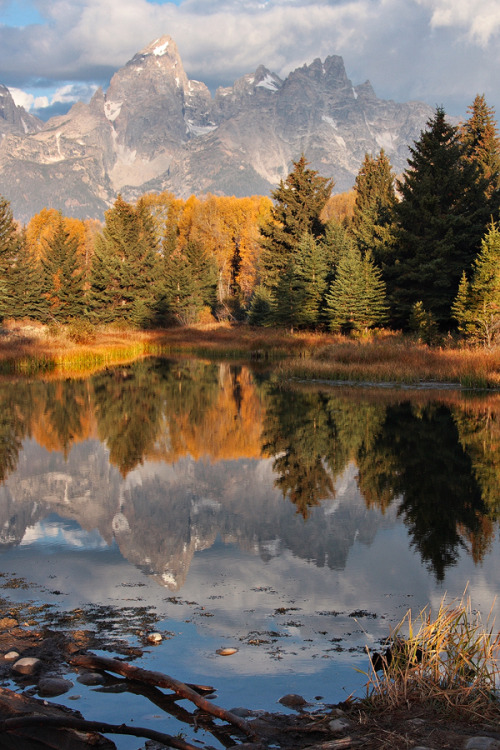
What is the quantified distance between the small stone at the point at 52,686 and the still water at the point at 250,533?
9cm

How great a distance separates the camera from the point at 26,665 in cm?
471

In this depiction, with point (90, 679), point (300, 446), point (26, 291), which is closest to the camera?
point (90, 679)

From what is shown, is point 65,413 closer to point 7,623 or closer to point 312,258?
point 7,623

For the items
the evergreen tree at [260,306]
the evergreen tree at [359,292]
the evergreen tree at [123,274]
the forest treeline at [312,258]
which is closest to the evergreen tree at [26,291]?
the forest treeline at [312,258]

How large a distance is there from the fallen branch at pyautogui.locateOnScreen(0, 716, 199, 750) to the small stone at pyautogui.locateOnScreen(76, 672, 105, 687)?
0.65 metres

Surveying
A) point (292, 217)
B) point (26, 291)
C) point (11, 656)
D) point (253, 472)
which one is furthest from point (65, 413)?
point (26, 291)

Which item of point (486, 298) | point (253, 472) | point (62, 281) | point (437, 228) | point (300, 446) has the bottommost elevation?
point (253, 472)

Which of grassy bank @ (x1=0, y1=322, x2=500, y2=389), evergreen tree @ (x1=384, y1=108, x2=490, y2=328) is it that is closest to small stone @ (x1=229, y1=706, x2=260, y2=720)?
grassy bank @ (x1=0, y1=322, x2=500, y2=389)

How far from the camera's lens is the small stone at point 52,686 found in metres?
4.41

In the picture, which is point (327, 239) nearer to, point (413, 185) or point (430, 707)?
point (413, 185)

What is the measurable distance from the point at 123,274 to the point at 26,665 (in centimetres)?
5856

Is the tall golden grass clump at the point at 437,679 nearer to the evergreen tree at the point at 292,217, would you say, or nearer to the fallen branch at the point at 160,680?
the fallen branch at the point at 160,680

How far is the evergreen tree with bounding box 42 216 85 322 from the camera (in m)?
63.5

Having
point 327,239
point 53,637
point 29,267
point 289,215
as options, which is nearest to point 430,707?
point 53,637
